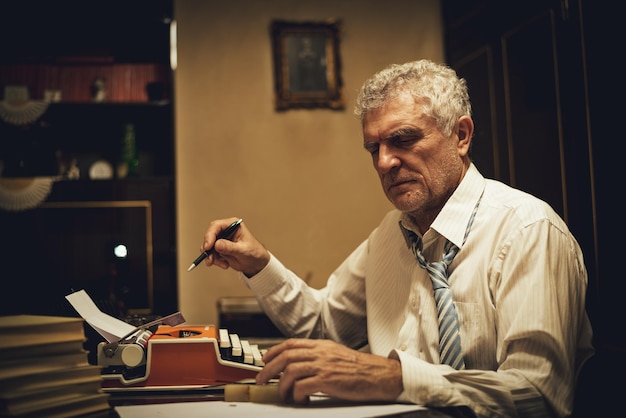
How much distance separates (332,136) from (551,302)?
9.69 feet

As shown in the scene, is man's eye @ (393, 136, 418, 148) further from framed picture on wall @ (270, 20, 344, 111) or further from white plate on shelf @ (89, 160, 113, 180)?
white plate on shelf @ (89, 160, 113, 180)

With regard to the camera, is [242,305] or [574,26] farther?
[242,305]

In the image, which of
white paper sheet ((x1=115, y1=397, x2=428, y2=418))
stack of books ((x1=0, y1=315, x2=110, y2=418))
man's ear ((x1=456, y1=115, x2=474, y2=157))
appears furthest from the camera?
man's ear ((x1=456, y1=115, x2=474, y2=157))

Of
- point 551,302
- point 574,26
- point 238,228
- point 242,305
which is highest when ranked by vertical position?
point 574,26

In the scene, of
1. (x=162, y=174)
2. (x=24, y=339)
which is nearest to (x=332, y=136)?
(x=162, y=174)

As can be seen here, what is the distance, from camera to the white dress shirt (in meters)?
1.07

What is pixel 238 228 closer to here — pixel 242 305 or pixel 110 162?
pixel 242 305

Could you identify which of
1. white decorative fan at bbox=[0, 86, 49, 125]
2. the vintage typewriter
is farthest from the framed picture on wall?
the vintage typewriter

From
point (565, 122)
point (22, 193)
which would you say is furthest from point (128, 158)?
point (565, 122)

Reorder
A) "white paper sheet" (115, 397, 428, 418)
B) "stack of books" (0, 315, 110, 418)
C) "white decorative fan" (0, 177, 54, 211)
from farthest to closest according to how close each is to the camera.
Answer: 1. "white decorative fan" (0, 177, 54, 211)
2. "white paper sheet" (115, 397, 428, 418)
3. "stack of books" (0, 315, 110, 418)

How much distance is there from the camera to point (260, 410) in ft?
3.35

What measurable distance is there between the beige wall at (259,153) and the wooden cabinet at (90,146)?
251 mm

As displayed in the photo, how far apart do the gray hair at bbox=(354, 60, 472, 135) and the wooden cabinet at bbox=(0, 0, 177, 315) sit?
2235mm

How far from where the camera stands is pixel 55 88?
3768mm
